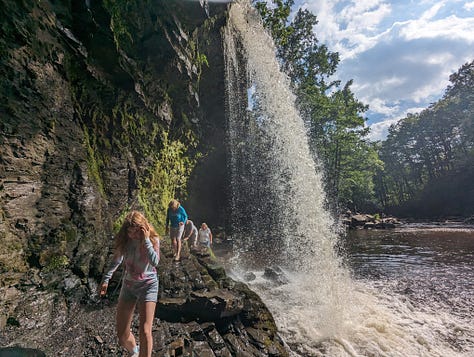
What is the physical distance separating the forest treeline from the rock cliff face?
15862mm

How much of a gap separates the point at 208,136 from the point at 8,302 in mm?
15163

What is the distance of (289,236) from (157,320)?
15.7m

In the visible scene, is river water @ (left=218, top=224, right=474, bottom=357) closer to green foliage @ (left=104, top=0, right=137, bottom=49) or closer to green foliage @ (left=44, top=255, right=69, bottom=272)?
green foliage @ (left=44, top=255, right=69, bottom=272)

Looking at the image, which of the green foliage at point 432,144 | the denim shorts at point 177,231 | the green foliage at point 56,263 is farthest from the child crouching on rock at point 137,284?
the green foliage at point 432,144

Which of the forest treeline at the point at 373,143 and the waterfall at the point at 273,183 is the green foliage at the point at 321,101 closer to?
the forest treeline at the point at 373,143

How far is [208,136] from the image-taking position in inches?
727

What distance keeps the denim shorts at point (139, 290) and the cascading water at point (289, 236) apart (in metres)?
3.81

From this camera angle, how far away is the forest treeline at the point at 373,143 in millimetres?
27500

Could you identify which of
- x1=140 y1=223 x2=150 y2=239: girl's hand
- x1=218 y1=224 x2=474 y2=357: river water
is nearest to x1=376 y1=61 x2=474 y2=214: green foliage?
x1=218 y1=224 x2=474 y2=357: river water

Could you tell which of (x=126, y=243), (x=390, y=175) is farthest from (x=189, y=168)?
(x=390, y=175)

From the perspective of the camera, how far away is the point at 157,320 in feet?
16.2

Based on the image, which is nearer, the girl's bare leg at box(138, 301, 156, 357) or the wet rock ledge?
the girl's bare leg at box(138, 301, 156, 357)

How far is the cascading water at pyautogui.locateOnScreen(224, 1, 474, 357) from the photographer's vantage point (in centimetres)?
581

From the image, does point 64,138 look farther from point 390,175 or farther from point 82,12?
point 390,175
